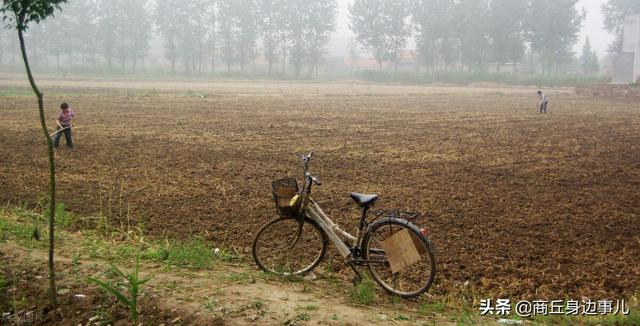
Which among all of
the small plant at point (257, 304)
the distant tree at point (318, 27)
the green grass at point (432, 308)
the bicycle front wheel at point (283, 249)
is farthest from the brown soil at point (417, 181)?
the distant tree at point (318, 27)

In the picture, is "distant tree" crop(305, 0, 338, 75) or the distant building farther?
"distant tree" crop(305, 0, 338, 75)

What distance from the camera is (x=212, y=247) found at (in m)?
6.15

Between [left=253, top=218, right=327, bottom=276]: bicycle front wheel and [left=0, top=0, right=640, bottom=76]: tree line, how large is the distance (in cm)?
6537

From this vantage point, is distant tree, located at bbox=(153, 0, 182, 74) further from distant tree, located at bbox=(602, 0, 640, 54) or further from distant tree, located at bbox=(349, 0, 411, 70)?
distant tree, located at bbox=(602, 0, 640, 54)

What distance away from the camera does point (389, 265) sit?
494 centimetres

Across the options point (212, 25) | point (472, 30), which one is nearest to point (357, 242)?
point (472, 30)

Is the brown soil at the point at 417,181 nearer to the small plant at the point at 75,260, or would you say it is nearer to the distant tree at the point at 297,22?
the small plant at the point at 75,260

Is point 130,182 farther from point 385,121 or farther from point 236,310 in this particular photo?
point 385,121

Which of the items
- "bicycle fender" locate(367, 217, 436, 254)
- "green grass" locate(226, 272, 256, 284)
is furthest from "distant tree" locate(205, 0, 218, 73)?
"bicycle fender" locate(367, 217, 436, 254)

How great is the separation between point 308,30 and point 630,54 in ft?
129

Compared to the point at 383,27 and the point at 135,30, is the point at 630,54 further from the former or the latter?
the point at 135,30

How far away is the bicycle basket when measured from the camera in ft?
17.0

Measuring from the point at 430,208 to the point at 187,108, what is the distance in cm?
1780

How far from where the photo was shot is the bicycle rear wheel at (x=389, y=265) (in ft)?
15.6
